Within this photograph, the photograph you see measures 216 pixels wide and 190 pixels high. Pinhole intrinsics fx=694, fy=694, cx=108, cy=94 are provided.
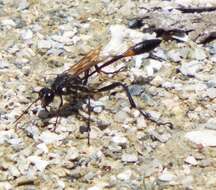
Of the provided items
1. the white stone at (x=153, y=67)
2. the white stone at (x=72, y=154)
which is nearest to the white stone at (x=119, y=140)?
the white stone at (x=72, y=154)

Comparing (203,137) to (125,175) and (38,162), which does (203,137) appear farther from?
(38,162)

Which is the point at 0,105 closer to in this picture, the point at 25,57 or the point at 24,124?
the point at 24,124

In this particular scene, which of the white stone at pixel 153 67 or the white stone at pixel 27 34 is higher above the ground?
the white stone at pixel 27 34

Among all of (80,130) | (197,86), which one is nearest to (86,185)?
(80,130)

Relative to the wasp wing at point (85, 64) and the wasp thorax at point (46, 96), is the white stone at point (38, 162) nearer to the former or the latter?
the wasp thorax at point (46, 96)

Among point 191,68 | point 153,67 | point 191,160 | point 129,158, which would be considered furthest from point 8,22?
point 191,160

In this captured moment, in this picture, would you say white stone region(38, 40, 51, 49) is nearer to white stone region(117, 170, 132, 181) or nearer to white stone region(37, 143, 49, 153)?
white stone region(37, 143, 49, 153)

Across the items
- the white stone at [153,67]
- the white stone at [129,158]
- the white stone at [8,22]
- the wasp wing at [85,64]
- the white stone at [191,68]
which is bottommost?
the white stone at [129,158]
